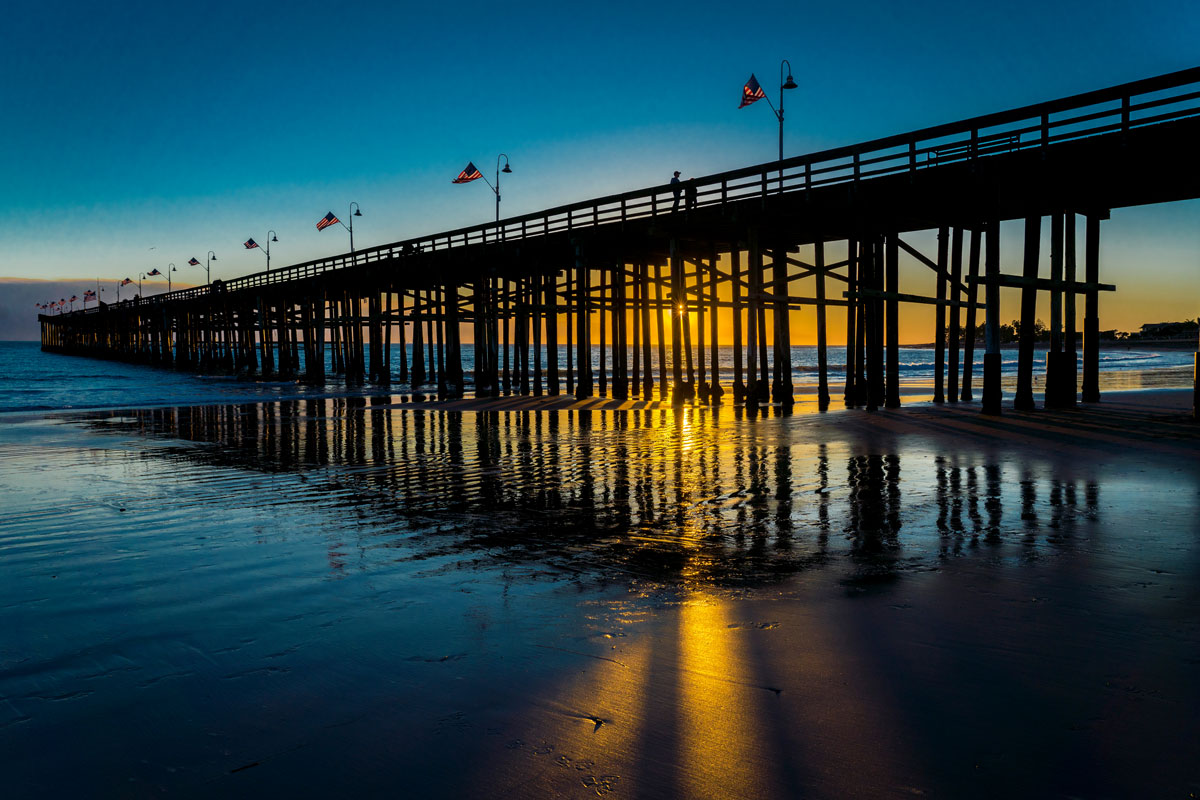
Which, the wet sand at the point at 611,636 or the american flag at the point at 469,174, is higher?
the american flag at the point at 469,174

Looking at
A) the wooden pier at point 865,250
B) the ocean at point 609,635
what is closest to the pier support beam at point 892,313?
the wooden pier at point 865,250

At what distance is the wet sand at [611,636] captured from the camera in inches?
102

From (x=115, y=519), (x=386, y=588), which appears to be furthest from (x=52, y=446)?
(x=386, y=588)

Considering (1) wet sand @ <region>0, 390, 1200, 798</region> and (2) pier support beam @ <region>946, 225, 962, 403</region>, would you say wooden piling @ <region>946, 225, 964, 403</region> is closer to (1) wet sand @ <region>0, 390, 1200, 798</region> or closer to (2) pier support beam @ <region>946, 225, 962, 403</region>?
(2) pier support beam @ <region>946, 225, 962, 403</region>

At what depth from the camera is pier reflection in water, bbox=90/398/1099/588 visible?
5.55 meters

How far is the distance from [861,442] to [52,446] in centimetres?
1396

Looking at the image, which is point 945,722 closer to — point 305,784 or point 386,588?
point 305,784

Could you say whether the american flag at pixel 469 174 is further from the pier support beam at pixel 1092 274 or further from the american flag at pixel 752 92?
the pier support beam at pixel 1092 274

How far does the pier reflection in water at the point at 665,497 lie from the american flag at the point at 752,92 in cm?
1275

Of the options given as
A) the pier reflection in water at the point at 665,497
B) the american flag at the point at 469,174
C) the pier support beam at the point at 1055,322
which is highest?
the american flag at the point at 469,174

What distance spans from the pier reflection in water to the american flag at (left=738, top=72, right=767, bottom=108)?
12752 mm

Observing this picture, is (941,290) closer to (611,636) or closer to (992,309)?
(992,309)

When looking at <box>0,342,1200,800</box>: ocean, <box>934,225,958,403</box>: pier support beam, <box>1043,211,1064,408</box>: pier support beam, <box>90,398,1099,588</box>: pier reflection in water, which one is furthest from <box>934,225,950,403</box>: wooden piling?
<box>0,342,1200,800</box>: ocean

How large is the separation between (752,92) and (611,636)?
74.6 ft
